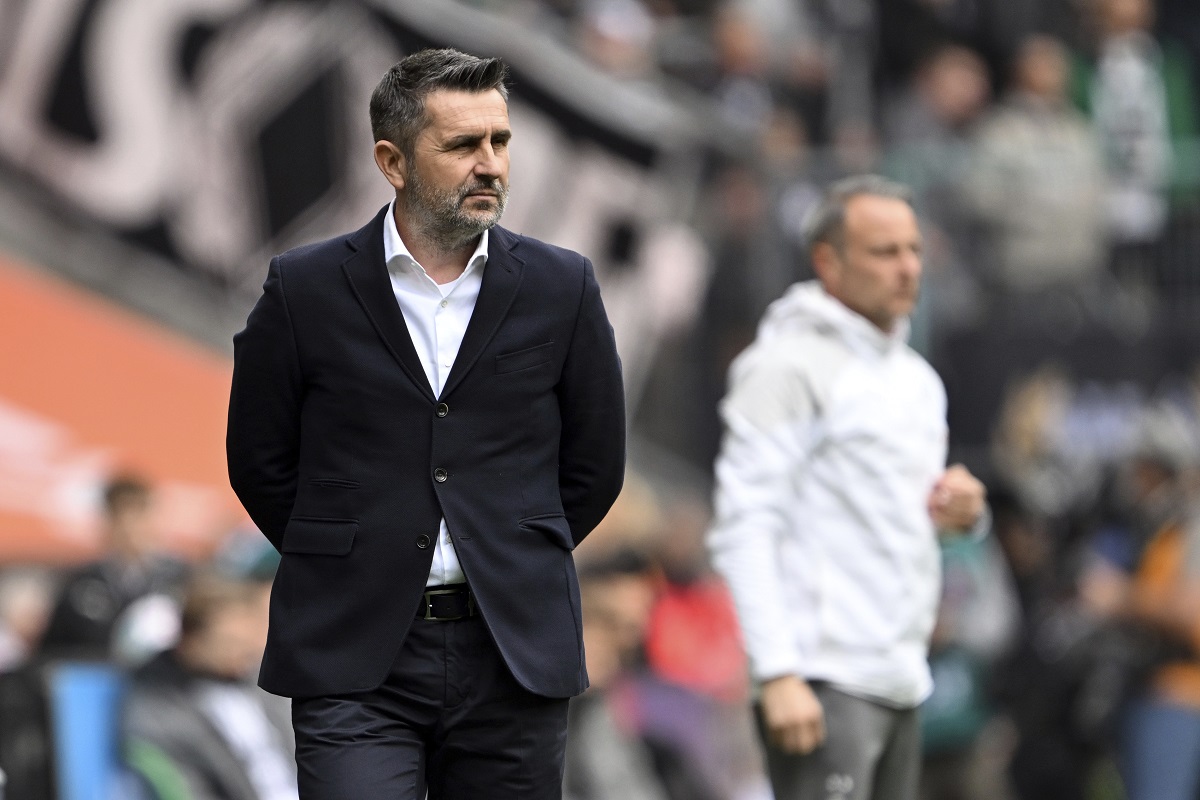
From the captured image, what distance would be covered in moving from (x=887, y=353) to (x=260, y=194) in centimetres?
791

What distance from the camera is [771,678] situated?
5.32 meters

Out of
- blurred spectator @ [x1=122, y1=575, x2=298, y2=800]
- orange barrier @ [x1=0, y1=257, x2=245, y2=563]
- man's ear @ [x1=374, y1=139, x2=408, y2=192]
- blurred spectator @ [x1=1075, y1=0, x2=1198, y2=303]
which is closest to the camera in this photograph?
man's ear @ [x1=374, y1=139, x2=408, y2=192]

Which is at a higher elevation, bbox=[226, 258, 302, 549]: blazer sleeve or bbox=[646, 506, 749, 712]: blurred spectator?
bbox=[226, 258, 302, 549]: blazer sleeve

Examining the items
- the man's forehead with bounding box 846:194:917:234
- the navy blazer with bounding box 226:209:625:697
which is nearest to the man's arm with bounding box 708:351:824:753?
the man's forehead with bounding box 846:194:917:234

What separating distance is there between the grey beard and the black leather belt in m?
0.76

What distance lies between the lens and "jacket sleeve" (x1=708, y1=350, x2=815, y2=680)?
17.7 ft

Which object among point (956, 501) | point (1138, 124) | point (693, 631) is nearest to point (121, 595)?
point (693, 631)

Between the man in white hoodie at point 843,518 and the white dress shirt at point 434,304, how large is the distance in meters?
1.47

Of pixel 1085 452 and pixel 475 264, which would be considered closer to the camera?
pixel 475 264

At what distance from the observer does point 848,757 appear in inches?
210

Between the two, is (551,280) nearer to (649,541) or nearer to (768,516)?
(768,516)

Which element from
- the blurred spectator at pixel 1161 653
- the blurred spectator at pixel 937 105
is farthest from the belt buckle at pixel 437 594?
the blurred spectator at pixel 937 105

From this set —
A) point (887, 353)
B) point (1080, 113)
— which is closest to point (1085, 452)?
point (1080, 113)

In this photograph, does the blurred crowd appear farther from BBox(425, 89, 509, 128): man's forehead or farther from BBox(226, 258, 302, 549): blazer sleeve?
BBox(425, 89, 509, 128): man's forehead
